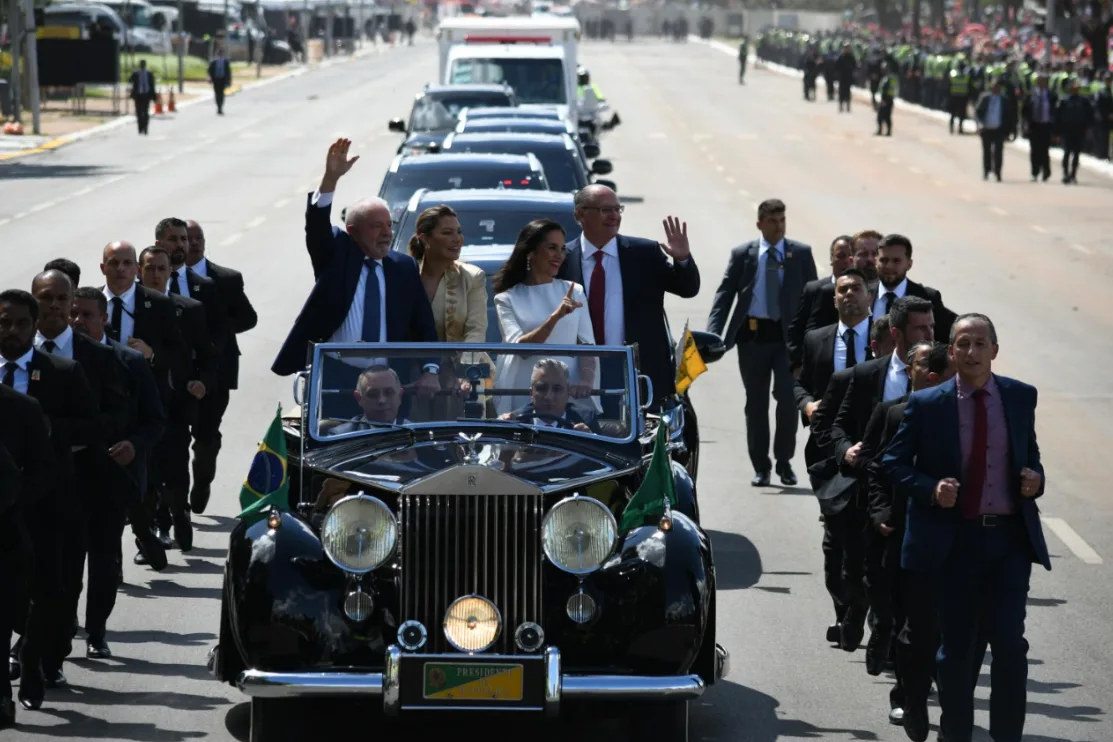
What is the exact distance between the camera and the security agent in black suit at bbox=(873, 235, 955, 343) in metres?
11.6

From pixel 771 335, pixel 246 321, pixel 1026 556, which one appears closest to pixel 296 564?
pixel 1026 556

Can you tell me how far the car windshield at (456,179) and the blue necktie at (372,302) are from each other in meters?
10.2

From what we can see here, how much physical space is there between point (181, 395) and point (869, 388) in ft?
13.7

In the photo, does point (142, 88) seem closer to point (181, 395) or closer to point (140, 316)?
point (181, 395)

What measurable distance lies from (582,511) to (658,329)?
342cm

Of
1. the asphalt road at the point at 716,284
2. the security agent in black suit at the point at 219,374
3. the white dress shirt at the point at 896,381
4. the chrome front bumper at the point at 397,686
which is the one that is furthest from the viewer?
the security agent in black suit at the point at 219,374

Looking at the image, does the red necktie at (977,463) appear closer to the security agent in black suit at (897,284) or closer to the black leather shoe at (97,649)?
the security agent in black suit at (897,284)

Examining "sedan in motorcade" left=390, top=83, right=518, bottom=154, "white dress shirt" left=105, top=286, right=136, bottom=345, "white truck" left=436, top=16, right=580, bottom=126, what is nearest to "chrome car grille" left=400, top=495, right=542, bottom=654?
"white dress shirt" left=105, top=286, right=136, bottom=345

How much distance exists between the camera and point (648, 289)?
11234 mm

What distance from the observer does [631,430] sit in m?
8.90

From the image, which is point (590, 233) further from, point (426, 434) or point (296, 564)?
point (296, 564)

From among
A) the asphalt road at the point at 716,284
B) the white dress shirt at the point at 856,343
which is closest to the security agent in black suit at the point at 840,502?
the asphalt road at the point at 716,284

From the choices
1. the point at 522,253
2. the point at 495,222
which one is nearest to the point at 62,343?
the point at 522,253

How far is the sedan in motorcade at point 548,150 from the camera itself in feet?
77.0
